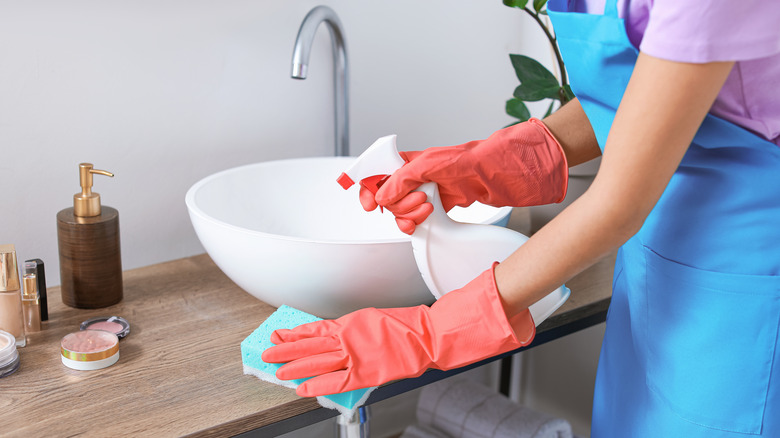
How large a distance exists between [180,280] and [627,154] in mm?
776

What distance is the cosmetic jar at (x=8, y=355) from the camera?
0.84 m

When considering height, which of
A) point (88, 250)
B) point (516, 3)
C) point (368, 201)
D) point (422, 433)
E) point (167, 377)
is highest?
point (516, 3)

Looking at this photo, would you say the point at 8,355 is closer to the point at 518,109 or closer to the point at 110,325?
the point at 110,325

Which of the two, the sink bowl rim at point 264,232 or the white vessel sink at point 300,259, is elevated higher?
the sink bowl rim at point 264,232

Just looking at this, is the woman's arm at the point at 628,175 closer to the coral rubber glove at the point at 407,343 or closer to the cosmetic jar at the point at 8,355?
the coral rubber glove at the point at 407,343

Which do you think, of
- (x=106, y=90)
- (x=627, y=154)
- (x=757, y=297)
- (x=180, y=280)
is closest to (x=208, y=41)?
(x=106, y=90)

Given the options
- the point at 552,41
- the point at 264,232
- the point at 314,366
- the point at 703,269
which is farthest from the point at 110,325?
the point at 552,41

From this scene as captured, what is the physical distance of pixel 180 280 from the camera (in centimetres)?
114

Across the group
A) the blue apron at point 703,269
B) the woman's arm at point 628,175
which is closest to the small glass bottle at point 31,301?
the woman's arm at point 628,175

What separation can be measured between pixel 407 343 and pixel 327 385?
97 millimetres

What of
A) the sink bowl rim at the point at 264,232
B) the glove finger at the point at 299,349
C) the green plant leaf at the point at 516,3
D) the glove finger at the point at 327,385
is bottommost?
the glove finger at the point at 327,385

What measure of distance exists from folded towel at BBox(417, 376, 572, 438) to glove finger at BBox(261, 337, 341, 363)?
78 centimetres

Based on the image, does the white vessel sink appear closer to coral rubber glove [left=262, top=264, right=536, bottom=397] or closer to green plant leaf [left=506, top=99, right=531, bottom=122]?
coral rubber glove [left=262, top=264, right=536, bottom=397]

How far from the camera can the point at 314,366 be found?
76cm
